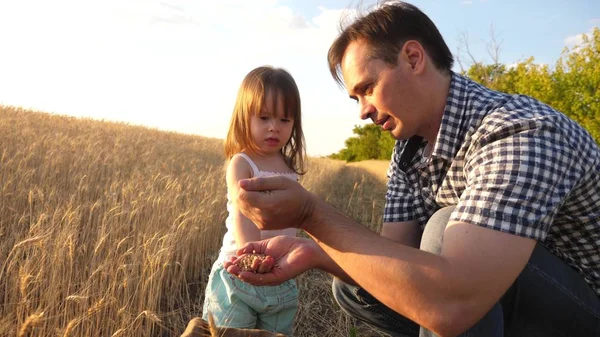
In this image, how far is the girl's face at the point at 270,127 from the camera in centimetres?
240

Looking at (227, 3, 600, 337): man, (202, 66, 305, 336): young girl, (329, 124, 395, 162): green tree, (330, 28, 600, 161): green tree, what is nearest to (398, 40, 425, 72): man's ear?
(227, 3, 600, 337): man

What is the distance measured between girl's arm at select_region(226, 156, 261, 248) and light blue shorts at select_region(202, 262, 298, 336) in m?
0.18

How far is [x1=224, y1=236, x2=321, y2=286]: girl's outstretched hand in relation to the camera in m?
1.81

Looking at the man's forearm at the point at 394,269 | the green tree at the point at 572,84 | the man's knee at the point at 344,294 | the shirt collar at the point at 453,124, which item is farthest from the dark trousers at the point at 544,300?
the green tree at the point at 572,84

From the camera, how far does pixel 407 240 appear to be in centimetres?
235

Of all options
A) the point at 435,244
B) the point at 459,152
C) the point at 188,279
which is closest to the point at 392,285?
the point at 435,244

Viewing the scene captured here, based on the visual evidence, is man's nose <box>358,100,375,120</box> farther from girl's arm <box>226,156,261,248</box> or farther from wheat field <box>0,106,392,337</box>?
wheat field <box>0,106,392,337</box>

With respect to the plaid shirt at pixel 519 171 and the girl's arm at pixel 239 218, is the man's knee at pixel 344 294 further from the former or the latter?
the plaid shirt at pixel 519 171

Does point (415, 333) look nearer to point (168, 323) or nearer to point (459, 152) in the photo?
point (459, 152)

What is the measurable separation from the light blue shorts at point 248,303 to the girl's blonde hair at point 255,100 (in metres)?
0.57

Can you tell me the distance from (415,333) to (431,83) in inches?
41.5

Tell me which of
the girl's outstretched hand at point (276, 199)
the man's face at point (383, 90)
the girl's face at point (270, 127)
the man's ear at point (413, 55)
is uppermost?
the man's ear at point (413, 55)

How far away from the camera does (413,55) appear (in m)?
1.96

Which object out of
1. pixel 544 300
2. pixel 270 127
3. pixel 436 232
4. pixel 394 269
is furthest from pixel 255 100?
pixel 544 300
